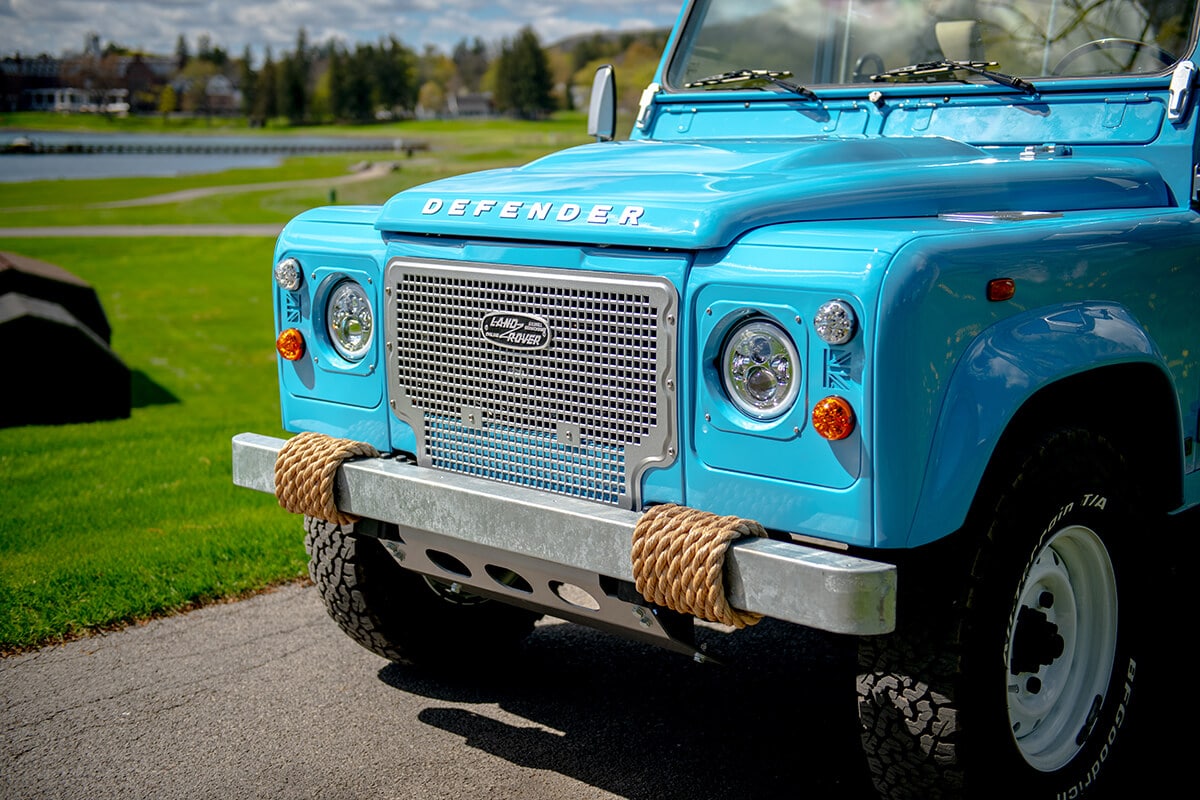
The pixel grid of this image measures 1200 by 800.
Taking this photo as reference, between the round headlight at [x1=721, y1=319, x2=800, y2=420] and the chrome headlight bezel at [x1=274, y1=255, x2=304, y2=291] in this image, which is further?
the chrome headlight bezel at [x1=274, y1=255, x2=304, y2=291]

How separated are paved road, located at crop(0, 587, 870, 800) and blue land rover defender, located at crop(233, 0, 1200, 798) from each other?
39cm

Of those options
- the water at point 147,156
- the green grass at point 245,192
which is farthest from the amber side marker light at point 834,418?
the water at point 147,156

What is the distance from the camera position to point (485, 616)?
4.33m

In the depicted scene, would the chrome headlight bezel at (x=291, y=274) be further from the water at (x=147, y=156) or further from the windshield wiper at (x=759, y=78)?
the water at (x=147, y=156)

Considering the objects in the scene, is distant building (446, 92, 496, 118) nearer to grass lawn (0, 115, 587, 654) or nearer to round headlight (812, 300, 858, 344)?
grass lawn (0, 115, 587, 654)

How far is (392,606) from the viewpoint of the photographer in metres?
4.02

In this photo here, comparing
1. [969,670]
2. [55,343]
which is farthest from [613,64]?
[55,343]

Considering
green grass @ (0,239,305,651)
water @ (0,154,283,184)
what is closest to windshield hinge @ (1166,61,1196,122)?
green grass @ (0,239,305,651)

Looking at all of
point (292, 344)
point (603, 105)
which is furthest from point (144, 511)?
point (603, 105)

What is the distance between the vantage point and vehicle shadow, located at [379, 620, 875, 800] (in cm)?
359

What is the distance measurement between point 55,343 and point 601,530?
23.8 feet

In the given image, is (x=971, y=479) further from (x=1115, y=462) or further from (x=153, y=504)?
(x=153, y=504)

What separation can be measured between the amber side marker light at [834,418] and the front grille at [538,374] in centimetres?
38

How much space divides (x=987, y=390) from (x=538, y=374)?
1086 millimetres
